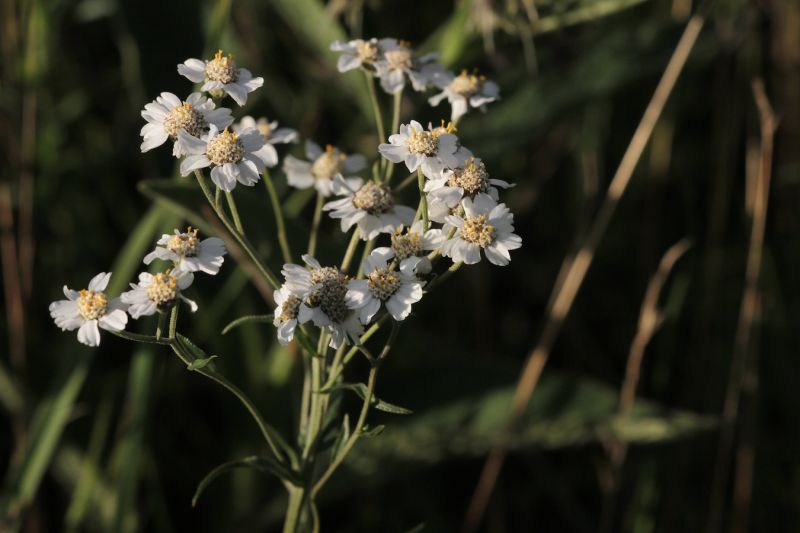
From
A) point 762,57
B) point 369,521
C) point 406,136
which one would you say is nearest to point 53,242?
point 369,521

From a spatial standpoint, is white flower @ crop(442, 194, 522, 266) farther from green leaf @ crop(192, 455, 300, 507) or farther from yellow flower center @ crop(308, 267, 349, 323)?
green leaf @ crop(192, 455, 300, 507)

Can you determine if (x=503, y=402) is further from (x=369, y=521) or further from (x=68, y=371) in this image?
(x=68, y=371)

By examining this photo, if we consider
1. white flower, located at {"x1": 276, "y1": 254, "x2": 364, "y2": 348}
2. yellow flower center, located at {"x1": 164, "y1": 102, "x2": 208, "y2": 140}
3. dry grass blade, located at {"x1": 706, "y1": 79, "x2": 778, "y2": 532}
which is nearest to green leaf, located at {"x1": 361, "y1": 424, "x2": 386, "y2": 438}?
white flower, located at {"x1": 276, "y1": 254, "x2": 364, "y2": 348}

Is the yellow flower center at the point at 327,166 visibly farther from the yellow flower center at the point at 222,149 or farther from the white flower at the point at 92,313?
the white flower at the point at 92,313

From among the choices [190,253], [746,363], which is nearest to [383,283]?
[190,253]

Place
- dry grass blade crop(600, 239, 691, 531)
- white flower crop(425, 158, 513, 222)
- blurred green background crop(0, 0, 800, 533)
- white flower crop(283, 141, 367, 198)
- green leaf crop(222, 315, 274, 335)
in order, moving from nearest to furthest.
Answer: green leaf crop(222, 315, 274, 335) → white flower crop(425, 158, 513, 222) → white flower crop(283, 141, 367, 198) → dry grass blade crop(600, 239, 691, 531) → blurred green background crop(0, 0, 800, 533)

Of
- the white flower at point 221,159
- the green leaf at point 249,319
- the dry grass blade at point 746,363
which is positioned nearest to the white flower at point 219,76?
the white flower at point 221,159

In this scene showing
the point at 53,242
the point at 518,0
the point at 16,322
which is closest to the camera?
the point at 518,0
